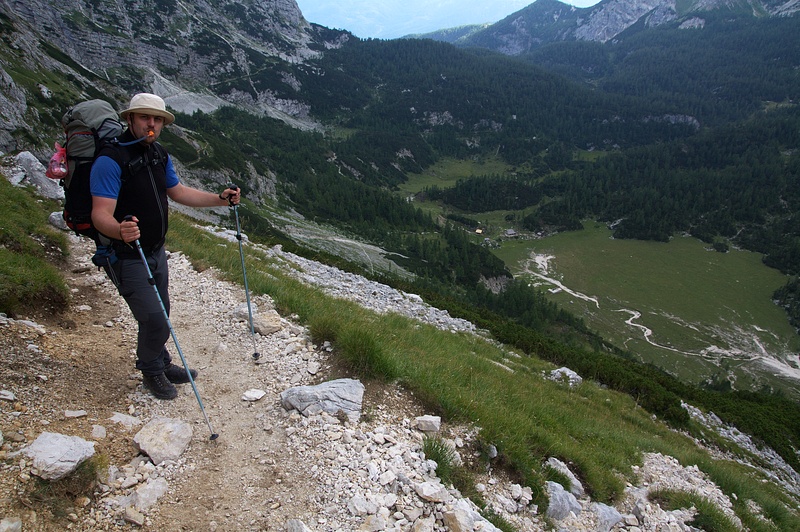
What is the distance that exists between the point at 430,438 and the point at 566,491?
2.34 metres

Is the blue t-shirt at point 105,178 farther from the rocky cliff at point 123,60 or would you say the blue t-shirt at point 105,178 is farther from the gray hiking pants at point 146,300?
the rocky cliff at point 123,60

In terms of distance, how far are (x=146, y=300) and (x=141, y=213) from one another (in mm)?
1053

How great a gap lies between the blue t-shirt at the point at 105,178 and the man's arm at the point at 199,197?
104 centimetres

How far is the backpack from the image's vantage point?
4289 millimetres

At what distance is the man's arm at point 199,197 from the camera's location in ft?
18.4

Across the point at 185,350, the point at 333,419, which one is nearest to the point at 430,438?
the point at 333,419

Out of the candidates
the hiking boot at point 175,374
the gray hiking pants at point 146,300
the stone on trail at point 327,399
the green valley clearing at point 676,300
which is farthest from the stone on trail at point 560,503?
the green valley clearing at point 676,300

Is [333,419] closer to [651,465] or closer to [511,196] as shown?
[651,465]

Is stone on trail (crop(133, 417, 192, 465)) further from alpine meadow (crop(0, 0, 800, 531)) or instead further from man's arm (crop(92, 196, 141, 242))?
man's arm (crop(92, 196, 141, 242))

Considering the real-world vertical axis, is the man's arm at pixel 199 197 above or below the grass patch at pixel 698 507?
above

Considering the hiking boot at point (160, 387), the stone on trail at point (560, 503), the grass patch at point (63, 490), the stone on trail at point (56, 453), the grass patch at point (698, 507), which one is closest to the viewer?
the grass patch at point (63, 490)

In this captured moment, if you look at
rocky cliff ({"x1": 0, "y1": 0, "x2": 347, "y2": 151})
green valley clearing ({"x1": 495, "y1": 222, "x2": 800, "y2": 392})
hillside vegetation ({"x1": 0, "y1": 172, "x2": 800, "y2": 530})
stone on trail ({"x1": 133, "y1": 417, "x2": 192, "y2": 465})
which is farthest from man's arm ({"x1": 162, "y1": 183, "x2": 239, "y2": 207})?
green valley clearing ({"x1": 495, "y1": 222, "x2": 800, "y2": 392})

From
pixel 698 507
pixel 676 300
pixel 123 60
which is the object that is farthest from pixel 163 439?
pixel 123 60

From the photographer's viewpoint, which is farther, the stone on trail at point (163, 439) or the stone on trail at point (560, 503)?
the stone on trail at point (560, 503)
